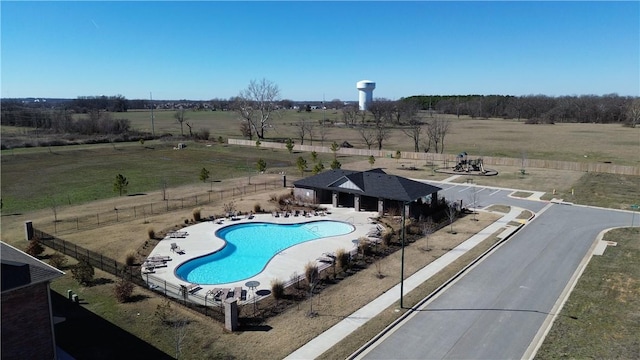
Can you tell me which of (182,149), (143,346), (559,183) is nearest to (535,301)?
(143,346)

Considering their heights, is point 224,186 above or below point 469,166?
below

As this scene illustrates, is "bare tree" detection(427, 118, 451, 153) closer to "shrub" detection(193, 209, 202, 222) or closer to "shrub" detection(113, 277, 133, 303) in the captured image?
"shrub" detection(193, 209, 202, 222)

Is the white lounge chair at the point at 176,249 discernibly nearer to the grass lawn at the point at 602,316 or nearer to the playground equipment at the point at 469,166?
the grass lawn at the point at 602,316

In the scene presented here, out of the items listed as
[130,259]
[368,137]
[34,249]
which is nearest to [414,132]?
[368,137]

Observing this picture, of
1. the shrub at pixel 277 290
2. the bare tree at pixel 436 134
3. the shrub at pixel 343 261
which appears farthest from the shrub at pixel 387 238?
the bare tree at pixel 436 134

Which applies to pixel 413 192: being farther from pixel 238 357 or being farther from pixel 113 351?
pixel 113 351

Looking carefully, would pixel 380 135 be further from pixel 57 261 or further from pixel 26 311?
pixel 26 311

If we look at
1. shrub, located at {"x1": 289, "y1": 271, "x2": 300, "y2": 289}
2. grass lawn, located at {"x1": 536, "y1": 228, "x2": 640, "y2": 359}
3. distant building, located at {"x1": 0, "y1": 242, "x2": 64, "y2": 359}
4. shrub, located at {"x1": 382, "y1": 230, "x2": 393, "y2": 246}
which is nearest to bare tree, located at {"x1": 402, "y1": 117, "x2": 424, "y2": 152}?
shrub, located at {"x1": 382, "y1": 230, "x2": 393, "y2": 246}
